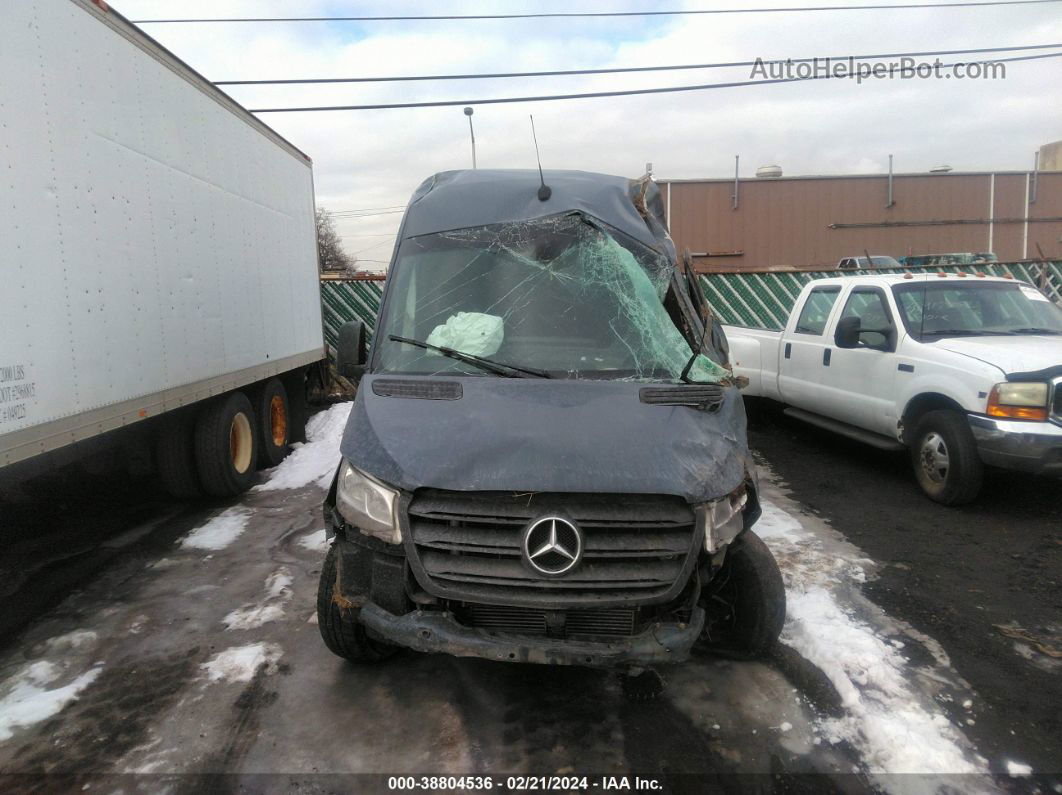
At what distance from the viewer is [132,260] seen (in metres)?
5.06

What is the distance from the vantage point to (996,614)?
13.6ft

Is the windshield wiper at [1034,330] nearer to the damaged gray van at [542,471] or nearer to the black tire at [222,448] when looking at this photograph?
the damaged gray van at [542,471]

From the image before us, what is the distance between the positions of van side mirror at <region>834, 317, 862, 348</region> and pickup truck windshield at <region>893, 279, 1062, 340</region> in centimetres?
45

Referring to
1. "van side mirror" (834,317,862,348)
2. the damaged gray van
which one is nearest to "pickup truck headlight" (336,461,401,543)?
the damaged gray van

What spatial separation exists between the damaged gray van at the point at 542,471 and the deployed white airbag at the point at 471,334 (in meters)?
0.01

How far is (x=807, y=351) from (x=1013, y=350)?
2.44m

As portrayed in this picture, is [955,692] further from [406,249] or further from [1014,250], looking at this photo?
[1014,250]

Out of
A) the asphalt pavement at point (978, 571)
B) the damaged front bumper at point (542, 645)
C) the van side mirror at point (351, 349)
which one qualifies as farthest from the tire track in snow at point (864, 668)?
the van side mirror at point (351, 349)

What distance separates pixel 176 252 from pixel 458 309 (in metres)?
3.19

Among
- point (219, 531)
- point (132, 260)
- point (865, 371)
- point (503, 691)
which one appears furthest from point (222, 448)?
point (865, 371)

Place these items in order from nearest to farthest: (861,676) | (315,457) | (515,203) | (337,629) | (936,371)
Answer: (337,629) < (861,676) < (515,203) < (936,371) < (315,457)

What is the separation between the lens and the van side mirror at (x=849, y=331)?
266 inches

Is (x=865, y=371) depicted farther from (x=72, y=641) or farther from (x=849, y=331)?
(x=72, y=641)

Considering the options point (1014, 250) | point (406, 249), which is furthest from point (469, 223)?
point (1014, 250)
